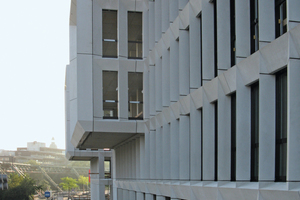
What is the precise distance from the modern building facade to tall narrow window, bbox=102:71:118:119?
6 cm

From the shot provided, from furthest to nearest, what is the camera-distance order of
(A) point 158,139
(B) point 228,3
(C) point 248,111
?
(A) point 158,139 < (B) point 228,3 < (C) point 248,111

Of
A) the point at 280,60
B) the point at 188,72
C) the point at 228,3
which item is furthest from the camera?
the point at 188,72

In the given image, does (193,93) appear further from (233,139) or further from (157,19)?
(157,19)

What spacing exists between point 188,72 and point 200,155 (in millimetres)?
3659

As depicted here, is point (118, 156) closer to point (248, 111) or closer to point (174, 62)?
point (174, 62)

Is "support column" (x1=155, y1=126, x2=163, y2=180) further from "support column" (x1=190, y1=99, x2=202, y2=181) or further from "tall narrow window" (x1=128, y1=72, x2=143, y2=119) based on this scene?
"support column" (x1=190, y1=99, x2=202, y2=181)

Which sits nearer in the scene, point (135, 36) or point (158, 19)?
point (158, 19)

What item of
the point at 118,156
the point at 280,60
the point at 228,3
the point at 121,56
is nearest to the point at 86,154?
the point at 118,156

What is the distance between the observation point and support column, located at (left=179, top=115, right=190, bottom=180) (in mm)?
17844

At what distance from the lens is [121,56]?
977 inches

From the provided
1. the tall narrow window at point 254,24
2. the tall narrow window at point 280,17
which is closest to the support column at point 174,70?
the tall narrow window at point 254,24

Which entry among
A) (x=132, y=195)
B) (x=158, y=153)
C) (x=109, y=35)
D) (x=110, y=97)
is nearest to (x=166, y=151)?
(x=158, y=153)

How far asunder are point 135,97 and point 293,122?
1607 cm

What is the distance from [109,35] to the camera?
81.7ft
